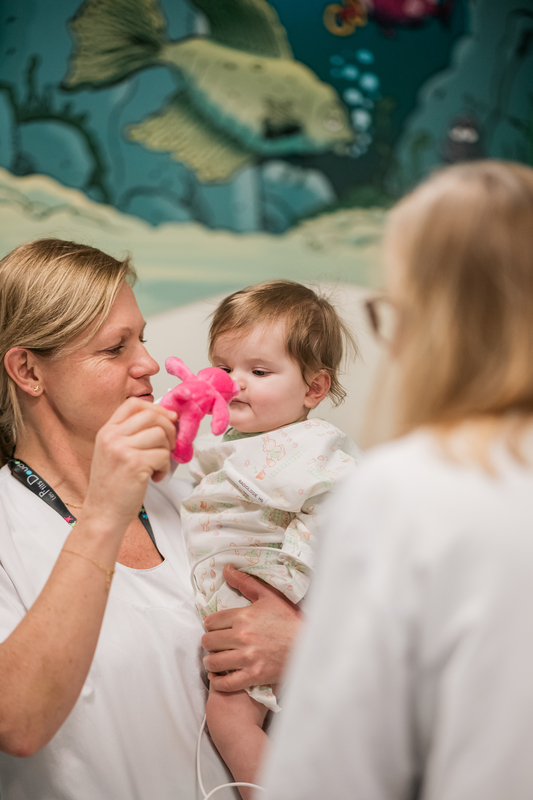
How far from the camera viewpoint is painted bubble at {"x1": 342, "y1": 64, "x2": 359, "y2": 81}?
6.98 ft

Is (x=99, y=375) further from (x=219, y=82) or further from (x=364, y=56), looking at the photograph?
(x=364, y=56)

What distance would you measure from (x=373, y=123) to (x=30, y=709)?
6.57 feet

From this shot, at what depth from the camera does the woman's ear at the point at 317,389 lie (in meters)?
1.68

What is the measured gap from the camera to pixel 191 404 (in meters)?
1.26

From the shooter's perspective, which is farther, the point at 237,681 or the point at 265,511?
the point at 265,511

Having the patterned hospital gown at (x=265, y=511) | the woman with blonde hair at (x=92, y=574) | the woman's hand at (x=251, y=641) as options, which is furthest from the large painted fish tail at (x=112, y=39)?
the woman's hand at (x=251, y=641)

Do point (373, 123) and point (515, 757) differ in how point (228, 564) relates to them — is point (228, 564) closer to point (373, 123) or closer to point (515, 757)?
point (515, 757)

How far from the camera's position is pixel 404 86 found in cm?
216

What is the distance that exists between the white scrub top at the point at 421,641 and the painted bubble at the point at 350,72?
6.14 feet

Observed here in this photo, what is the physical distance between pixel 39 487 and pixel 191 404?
455mm

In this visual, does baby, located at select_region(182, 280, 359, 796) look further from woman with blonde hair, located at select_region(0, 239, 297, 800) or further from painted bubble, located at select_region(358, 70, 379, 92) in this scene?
painted bubble, located at select_region(358, 70, 379, 92)

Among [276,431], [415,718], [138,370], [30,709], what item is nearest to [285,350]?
[276,431]

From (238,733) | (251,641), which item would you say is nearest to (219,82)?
(251,641)

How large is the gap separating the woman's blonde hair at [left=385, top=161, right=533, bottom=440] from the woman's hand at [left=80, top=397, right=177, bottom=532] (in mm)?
575
